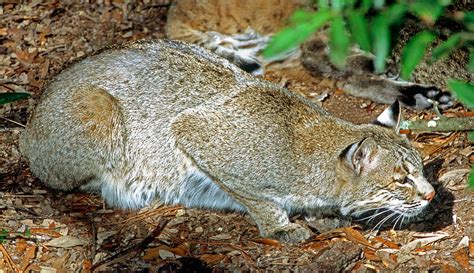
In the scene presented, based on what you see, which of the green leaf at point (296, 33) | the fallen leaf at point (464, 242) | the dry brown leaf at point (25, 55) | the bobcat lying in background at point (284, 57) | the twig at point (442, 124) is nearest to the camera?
the green leaf at point (296, 33)

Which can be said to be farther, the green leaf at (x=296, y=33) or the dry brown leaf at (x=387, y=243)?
→ the dry brown leaf at (x=387, y=243)

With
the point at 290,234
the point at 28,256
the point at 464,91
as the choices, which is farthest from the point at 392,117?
the point at 464,91

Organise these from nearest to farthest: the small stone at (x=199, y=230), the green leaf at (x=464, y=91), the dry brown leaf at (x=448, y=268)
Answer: the green leaf at (x=464, y=91) < the dry brown leaf at (x=448, y=268) < the small stone at (x=199, y=230)

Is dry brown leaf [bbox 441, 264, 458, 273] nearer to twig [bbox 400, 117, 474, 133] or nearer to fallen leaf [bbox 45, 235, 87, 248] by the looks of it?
twig [bbox 400, 117, 474, 133]

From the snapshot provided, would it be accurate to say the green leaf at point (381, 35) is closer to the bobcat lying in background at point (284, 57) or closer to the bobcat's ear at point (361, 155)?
the bobcat's ear at point (361, 155)

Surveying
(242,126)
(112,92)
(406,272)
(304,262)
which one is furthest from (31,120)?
(406,272)

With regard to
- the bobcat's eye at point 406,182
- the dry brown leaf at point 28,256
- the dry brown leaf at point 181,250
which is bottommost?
the dry brown leaf at point 28,256

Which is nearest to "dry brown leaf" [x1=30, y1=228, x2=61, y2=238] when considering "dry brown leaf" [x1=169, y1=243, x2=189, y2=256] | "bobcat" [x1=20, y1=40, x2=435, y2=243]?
"bobcat" [x1=20, y1=40, x2=435, y2=243]

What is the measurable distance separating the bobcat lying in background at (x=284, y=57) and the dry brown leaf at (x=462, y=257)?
6.29ft

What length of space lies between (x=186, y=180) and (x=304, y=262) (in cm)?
112

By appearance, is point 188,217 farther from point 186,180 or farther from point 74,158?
point 74,158

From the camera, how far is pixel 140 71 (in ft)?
19.1

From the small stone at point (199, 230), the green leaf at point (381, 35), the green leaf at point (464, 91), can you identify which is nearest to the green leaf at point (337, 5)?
the green leaf at point (381, 35)

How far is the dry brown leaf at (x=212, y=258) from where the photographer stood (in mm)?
5283
